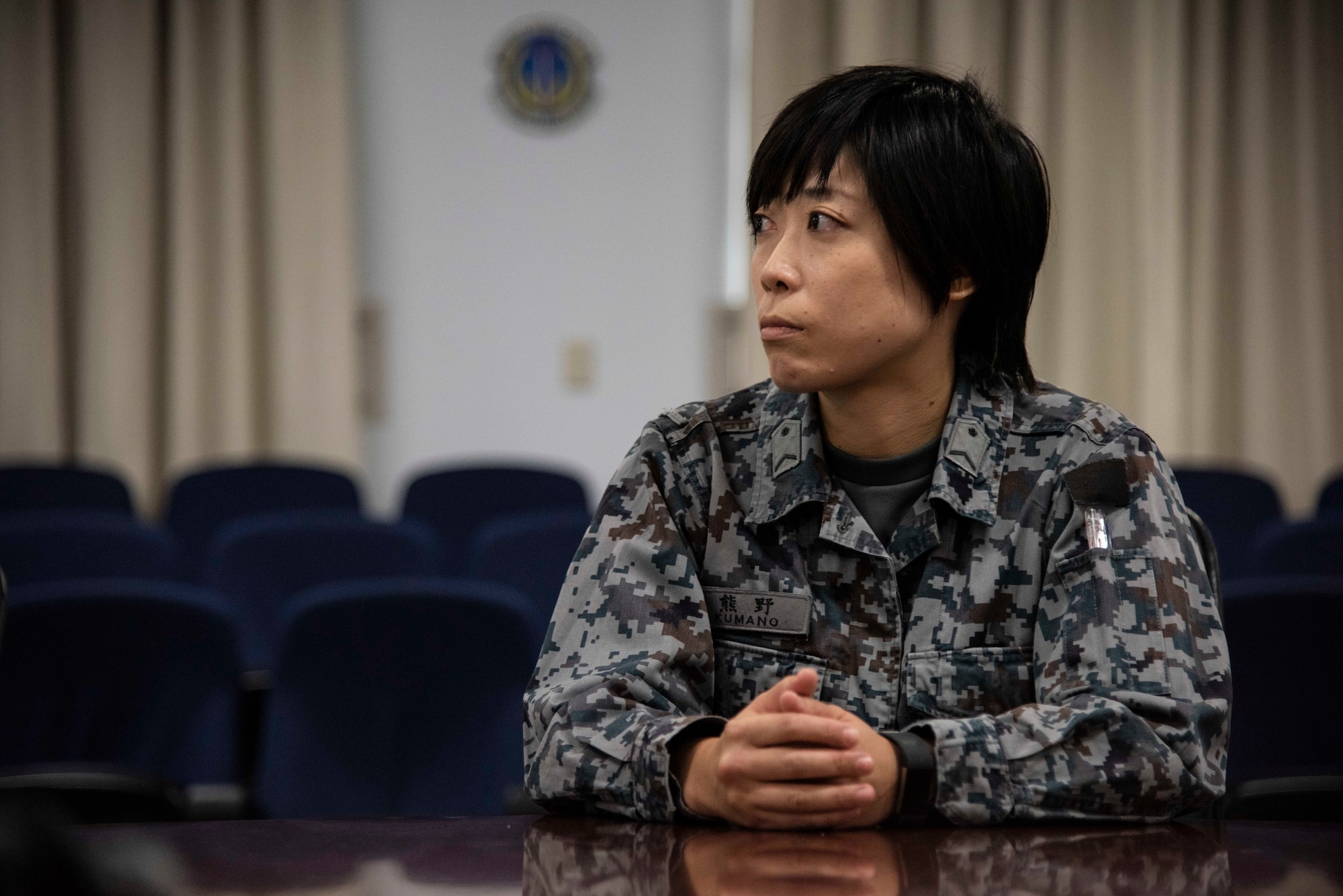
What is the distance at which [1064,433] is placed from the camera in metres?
1.47

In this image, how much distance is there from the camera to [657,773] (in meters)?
1.24

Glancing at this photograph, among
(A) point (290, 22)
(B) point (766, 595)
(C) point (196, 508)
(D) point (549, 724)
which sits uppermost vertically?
(A) point (290, 22)

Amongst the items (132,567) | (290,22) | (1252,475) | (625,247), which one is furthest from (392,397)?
(1252,475)

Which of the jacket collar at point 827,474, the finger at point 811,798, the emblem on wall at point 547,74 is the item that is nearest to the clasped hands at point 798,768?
the finger at point 811,798

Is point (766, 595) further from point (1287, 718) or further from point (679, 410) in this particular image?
point (1287, 718)

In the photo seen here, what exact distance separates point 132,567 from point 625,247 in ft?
10.8

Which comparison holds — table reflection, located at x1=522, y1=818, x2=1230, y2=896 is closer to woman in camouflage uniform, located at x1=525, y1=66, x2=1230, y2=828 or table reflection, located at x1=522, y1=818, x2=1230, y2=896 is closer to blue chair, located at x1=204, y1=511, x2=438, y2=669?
woman in camouflage uniform, located at x1=525, y1=66, x2=1230, y2=828

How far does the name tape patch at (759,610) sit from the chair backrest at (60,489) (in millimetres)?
4228

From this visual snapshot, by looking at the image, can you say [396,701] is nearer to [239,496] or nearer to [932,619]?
[932,619]

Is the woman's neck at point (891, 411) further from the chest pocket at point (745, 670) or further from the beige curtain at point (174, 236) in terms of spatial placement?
the beige curtain at point (174, 236)

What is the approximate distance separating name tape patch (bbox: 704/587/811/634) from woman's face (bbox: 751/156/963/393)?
231 millimetres

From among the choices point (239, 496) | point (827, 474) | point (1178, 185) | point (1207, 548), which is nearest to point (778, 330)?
point (827, 474)

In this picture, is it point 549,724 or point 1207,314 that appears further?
point 1207,314

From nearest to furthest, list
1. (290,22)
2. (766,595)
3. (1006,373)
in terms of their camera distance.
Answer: (766,595) → (1006,373) → (290,22)
